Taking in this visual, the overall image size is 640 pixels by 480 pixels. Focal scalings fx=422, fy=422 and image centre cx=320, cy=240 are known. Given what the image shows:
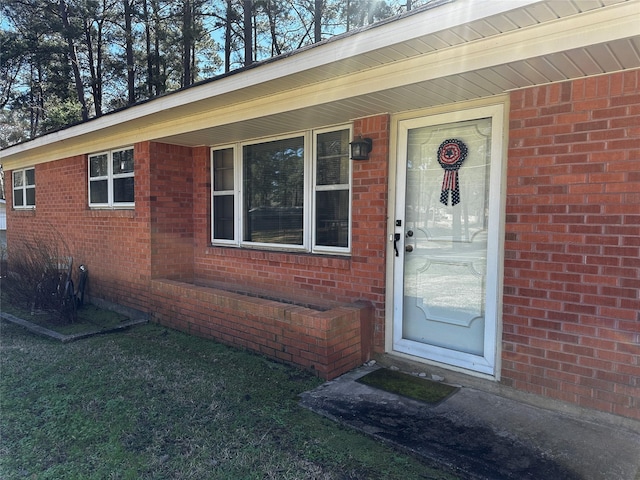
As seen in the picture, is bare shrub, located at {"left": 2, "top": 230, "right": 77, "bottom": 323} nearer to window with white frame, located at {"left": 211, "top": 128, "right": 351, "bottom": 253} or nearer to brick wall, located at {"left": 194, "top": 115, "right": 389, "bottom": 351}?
window with white frame, located at {"left": 211, "top": 128, "right": 351, "bottom": 253}

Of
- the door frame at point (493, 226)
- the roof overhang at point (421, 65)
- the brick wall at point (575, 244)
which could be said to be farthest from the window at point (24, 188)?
the brick wall at point (575, 244)

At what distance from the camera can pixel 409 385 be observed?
366cm

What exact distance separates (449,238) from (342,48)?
1.87 meters

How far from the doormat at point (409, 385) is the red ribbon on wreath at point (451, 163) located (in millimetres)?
1609

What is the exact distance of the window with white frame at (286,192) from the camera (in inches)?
187

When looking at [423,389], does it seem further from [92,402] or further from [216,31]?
[216,31]

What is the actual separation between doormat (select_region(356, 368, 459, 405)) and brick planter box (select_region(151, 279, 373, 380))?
0.99 ft

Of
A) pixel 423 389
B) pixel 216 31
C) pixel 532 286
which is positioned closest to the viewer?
pixel 532 286

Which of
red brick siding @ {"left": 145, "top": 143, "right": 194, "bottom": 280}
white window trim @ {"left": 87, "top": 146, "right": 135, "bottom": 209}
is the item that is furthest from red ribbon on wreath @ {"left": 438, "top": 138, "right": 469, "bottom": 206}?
white window trim @ {"left": 87, "top": 146, "right": 135, "bottom": 209}

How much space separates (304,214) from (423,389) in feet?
7.88

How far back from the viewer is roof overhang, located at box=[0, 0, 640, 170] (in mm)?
2453

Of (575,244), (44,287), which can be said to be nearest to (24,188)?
(44,287)

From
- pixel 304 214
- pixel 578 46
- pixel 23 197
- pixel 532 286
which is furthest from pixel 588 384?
pixel 23 197

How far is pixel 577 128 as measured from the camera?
3.02 metres
